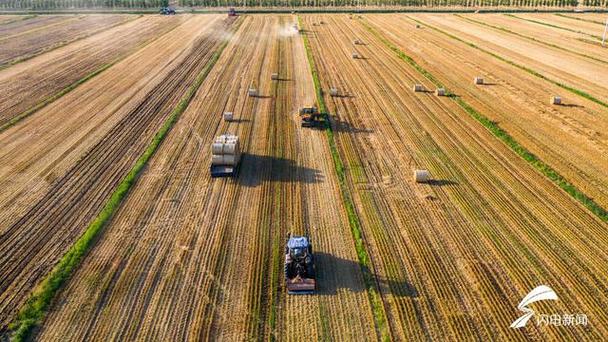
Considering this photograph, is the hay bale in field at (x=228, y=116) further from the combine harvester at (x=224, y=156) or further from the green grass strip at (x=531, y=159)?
the green grass strip at (x=531, y=159)

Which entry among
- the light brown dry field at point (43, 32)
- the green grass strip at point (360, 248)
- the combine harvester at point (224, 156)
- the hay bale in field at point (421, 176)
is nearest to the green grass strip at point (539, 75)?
the hay bale in field at point (421, 176)

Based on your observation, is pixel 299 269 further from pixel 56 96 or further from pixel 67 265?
pixel 56 96

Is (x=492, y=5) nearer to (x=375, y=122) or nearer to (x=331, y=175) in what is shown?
(x=375, y=122)

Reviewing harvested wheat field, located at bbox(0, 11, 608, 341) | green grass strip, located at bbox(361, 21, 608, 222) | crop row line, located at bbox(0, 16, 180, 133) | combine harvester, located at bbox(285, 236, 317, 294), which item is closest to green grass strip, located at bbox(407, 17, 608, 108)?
harvested wheat field, located at bbox(0, 11, 608, 341)

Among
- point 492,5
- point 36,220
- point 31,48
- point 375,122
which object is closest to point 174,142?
point 36,220

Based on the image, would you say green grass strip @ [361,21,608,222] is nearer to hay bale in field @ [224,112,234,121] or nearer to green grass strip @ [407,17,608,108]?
green grass strip @ [407,17,608,108]
